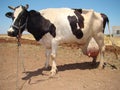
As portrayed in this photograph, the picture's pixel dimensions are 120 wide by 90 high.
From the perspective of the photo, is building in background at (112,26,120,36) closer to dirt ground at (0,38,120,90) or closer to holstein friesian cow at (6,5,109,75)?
dirt ground at (0,38,120,90)

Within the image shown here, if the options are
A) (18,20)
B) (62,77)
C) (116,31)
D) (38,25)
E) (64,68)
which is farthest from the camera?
(116,31)

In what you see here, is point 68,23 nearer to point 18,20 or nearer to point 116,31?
point 18,20

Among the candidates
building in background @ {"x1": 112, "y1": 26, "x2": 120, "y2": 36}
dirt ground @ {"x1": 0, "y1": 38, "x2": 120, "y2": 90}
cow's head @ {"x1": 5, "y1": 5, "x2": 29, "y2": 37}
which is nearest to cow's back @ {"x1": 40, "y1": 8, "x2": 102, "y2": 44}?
cow's head @ {"x1": 5, "y1": 5, "x2": 29, "y2": 37}

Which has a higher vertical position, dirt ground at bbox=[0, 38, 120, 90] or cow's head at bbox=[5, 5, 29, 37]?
cow's head at bbox=[5, 5, 29, 37]

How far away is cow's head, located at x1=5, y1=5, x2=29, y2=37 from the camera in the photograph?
27.7 ft

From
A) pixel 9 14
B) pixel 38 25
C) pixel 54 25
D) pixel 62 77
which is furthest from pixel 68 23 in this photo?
pixel 9 14

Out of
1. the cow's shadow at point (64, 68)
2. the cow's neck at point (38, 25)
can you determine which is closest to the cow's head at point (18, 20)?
the cow's neck at point (38, 25)

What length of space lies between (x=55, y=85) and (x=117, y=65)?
4.45 m

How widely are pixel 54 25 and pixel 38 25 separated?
66 cm

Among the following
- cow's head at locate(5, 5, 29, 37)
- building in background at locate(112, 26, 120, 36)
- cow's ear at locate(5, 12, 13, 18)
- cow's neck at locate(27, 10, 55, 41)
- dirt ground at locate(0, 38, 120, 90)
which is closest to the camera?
dirt ground at locate(0, 38, 120, 90)

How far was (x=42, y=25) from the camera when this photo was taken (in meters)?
9.20

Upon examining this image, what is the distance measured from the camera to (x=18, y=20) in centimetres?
861

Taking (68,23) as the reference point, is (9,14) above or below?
above

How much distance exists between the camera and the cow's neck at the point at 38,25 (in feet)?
29.9
